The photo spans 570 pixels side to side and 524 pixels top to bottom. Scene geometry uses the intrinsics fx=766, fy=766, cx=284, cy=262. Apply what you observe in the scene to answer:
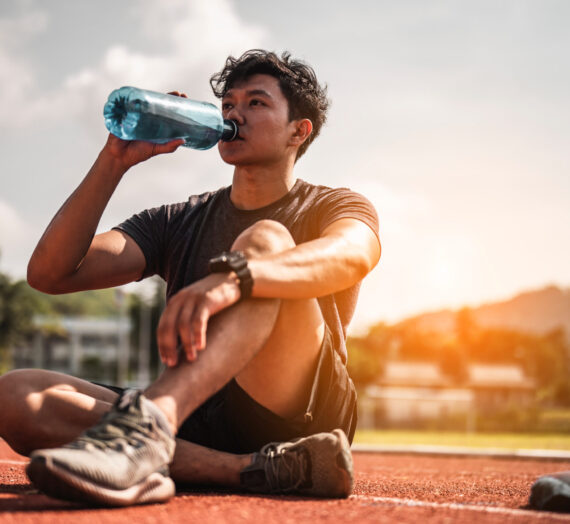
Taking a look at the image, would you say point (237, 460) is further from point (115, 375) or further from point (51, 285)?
point (115, 375)

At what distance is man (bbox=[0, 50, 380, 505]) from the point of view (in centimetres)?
217

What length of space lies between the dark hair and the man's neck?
390mm

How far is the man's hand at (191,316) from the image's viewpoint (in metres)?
2.16

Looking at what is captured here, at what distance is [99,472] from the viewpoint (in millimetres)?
2025

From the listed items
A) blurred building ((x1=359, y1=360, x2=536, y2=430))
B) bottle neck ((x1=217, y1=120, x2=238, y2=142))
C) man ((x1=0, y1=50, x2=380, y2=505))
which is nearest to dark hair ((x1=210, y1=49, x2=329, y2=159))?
man ((x1=0, y1=50, x2=380, y2=505))

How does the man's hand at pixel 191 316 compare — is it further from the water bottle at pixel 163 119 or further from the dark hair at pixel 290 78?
the dark hair at pixel 290 78

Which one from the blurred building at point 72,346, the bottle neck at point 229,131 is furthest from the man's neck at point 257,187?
the blurred building at point 72,346

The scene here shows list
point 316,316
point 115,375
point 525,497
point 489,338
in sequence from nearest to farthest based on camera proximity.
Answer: point 316,316, point 525,497, point 115,375, point 489,338

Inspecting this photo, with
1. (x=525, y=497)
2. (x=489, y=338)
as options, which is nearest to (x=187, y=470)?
(x=525, y=497)

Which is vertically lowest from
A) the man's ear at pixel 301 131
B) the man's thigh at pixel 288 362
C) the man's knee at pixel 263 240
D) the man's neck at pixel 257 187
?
the man's thigh at pixel 288 362

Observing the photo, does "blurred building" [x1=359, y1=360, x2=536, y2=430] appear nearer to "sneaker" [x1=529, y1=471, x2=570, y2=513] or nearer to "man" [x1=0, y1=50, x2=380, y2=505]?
"man" [x1=0, y1=50, x2=380, y2=505]

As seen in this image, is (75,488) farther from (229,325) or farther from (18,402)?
(18,402)

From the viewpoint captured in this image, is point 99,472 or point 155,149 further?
point 155,149

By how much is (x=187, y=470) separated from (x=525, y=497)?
4.88 ft
